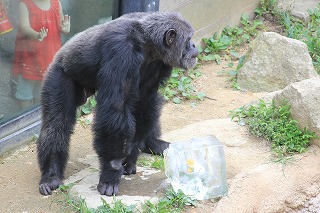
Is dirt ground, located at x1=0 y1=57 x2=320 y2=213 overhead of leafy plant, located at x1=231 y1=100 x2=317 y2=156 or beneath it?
beneath

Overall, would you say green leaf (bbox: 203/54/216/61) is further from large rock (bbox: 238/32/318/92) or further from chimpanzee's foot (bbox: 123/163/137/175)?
chimpanzee's foot (bbox: 123/163/137/175)

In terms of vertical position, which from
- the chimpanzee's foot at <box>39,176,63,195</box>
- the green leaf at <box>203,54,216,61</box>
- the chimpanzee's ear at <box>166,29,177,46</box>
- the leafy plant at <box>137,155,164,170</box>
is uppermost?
the chimpanzee's ear at <box>166,29,177,46</box>

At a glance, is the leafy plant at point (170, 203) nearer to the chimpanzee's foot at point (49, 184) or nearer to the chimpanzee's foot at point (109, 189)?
the chimpanzee's foot at point (109, 189)

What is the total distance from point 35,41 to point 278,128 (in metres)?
2.86

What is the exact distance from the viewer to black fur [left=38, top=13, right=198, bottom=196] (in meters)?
5.57

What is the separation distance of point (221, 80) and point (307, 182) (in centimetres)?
328

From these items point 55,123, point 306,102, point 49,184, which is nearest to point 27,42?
point 55,123

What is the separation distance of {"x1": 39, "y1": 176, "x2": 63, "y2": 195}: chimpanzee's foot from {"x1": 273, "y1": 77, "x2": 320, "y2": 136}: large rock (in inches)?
98.3

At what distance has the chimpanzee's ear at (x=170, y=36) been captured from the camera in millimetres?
5883

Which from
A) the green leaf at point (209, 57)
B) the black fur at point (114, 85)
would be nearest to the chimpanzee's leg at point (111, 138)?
the black fur at point (114, 85)

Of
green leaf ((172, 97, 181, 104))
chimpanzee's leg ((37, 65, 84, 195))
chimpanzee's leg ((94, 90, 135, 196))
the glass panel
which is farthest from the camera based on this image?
green leaf ((172, 97, 181, 104))

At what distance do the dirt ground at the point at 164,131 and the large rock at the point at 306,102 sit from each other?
39 centimetres

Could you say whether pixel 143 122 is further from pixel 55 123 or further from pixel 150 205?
pixel 150 205

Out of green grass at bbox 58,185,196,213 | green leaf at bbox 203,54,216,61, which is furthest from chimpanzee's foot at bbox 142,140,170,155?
green leaf at bbox 203,54,216,61
